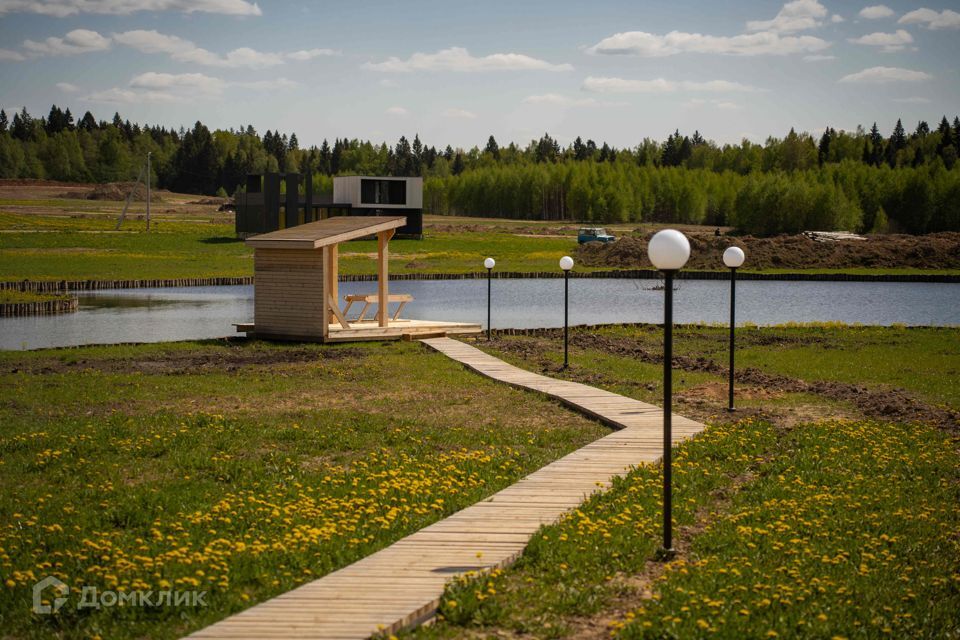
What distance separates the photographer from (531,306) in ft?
122

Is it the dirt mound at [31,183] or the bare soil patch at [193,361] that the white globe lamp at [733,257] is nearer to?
the bare soil patch at [193,361]

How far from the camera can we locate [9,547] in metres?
7.98

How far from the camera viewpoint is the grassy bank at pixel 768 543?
661cm

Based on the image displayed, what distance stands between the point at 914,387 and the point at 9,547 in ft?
47.9

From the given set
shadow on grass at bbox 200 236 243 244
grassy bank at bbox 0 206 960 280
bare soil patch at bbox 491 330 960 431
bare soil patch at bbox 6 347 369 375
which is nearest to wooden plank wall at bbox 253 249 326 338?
bare soil patch at bbox 6 347 369 375

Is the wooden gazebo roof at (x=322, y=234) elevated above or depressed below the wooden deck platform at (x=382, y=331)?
above

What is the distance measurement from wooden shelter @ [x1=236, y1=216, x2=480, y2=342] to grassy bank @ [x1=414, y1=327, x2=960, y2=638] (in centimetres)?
1058

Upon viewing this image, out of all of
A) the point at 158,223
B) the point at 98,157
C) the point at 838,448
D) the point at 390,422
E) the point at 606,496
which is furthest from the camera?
the point at 98,157

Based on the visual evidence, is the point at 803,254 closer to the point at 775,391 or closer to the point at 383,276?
the point at 383,276

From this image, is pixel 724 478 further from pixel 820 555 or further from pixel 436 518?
pixel 436 518

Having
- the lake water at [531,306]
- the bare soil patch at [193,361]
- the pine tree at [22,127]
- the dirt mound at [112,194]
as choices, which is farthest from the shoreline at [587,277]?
the pine tree at [22,127]

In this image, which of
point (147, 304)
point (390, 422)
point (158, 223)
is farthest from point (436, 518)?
point (158, 223)

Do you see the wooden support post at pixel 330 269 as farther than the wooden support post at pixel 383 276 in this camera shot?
No

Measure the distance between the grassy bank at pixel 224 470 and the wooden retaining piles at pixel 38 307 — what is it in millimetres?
12647
